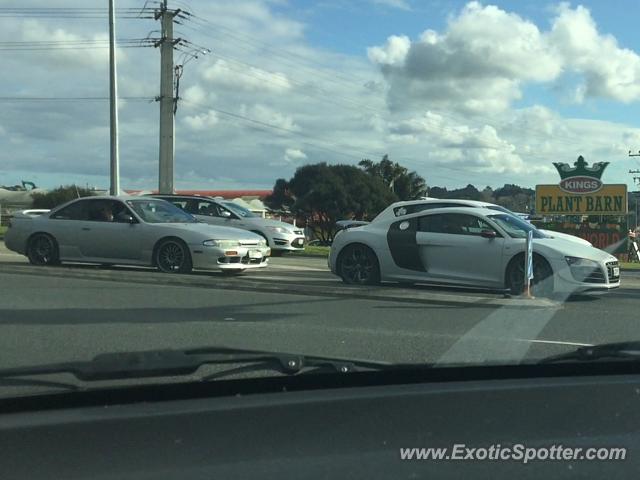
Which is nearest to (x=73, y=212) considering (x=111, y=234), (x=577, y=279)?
(x=111, y=234)

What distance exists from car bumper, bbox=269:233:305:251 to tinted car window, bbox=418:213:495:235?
7.13m

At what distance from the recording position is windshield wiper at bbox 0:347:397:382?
3.35 metres

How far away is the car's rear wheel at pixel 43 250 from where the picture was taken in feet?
45.4

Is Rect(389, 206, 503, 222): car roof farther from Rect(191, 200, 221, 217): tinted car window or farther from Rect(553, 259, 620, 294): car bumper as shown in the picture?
Rect(191, 200, 221, 217): tinted car window

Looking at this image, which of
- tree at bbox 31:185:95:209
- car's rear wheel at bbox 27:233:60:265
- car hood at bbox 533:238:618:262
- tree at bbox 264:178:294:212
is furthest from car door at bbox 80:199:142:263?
tree at bbox 31:185:95:209

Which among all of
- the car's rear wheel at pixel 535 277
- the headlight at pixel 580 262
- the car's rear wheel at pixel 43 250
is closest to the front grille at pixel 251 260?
the car's rear wheel at pixel 43 250

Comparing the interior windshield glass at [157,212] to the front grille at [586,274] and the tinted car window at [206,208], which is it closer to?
the tinted car window at [206,208]

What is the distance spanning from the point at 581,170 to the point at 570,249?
23821 millimetres

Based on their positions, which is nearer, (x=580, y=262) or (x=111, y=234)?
(x=580, y=262)

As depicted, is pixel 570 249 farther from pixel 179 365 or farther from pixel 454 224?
pixel 179 365

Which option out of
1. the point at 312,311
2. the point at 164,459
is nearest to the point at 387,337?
the point at 312,311

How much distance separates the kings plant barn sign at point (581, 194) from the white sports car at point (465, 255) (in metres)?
22.7

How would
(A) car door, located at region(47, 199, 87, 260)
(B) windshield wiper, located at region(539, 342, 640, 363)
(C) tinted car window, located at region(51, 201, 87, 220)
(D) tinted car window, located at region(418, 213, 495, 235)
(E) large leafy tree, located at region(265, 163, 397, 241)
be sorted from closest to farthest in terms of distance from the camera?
(B) windshield wiper, located at region(539, 342, 640, 363) < (D) tinted car window, located at region(418, 213, 495, 235) < (A) car door, located at region(47, 199, 87, 260) < (C) tinted car window, located at region(51, 201, 87, 220) < (E) large leafy tree, located at region(265, 163, 397, 241)

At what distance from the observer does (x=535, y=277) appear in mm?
11383
